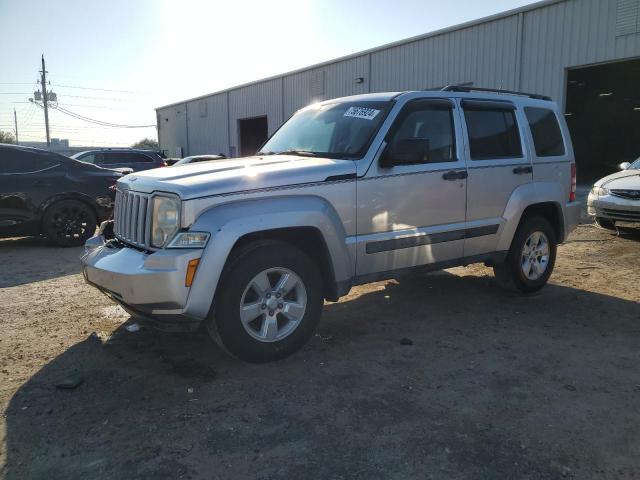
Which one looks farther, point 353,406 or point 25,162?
point 25,162

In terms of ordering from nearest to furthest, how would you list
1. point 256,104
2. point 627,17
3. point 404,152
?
point 404,152 → point 627,17 → point 256,104

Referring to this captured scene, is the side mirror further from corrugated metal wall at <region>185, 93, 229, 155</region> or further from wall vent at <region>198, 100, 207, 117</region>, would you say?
wall vent at <region>198, 100, 207, 117</region>

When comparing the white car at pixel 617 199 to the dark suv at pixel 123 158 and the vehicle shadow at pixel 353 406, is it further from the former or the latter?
the dark suv at pixel 123 158

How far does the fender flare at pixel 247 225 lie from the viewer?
3.28 metres

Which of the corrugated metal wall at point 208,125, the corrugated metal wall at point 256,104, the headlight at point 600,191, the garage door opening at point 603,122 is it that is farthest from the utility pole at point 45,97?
the headlight at point 600,191

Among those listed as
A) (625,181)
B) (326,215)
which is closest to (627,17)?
(625,181)

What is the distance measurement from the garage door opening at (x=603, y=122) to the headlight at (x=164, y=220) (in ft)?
70.3

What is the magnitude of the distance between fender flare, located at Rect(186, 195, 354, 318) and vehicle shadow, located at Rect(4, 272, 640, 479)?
68 cm

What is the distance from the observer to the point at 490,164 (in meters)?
4.89

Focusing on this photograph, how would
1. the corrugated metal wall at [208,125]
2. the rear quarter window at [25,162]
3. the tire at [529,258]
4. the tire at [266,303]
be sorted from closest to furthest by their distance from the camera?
the tire at [266,303] < the tire at [529,258] < the rear quarter window at [25,162] < the corrugated metal wall at [208,125]

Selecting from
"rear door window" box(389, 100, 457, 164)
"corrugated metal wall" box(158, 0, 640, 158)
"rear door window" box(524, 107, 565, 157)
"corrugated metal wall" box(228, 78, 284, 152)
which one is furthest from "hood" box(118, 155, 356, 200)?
"corrugated metal wall" box(228, 78, 284, 152)

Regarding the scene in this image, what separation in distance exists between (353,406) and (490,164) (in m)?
2.86

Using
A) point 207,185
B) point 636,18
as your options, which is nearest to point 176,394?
point 207,185

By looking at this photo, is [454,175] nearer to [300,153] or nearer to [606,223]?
[300,153]
